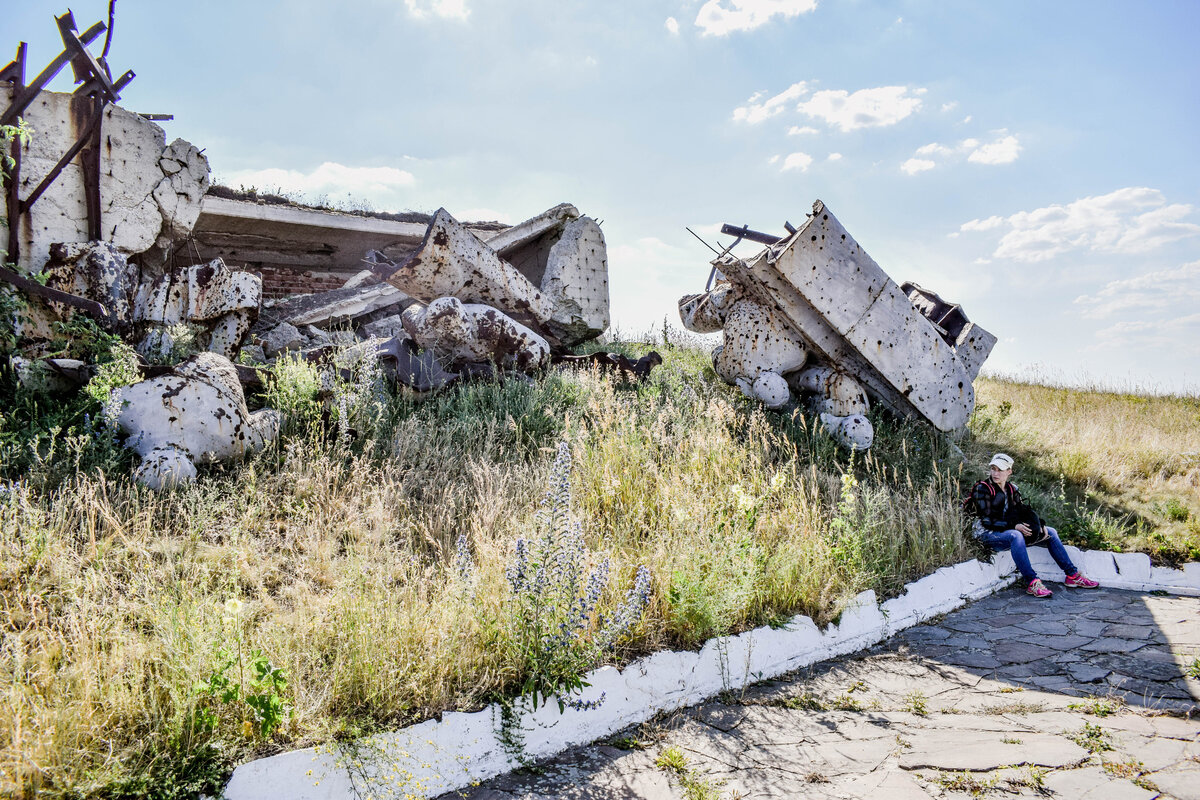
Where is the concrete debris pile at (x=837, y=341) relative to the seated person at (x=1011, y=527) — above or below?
above

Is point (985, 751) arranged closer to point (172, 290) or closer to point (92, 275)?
point (172, 290)

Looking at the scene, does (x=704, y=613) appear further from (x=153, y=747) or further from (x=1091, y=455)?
(x=1091, y=455)

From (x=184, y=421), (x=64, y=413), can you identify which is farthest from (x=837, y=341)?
(x=64, y=413)

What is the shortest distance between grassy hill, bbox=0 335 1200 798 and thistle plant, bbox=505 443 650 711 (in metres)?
0.04

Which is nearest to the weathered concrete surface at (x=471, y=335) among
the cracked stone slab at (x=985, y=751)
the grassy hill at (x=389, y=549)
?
the grassy hill at (x=389, y=549)

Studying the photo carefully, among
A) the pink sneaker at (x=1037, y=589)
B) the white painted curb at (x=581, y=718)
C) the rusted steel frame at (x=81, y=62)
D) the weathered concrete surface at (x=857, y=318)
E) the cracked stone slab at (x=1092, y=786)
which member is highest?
the rusted steel frame at (x=81, y=62)

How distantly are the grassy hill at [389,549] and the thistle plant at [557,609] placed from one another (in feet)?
0.15

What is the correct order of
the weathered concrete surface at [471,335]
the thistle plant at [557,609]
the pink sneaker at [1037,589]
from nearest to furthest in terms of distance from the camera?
1. the thistle plant at [557,609]
2. the pink sneaker at [1037,589]
3. the weathered concrete surface at [471,335]

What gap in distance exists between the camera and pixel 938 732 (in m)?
3.50

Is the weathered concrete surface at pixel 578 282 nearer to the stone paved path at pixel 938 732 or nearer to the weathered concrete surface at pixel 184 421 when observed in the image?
the weathered concrete surface at pixel 184 421

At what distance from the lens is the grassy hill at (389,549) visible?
276 centimetres

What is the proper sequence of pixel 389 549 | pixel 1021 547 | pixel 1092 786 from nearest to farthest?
pixel 1092 786 → pixel 389 549 → pixel 1021 547

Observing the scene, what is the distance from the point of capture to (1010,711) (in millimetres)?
3740

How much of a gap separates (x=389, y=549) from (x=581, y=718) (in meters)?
1.56
